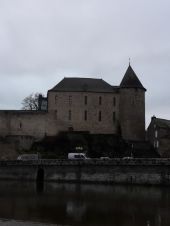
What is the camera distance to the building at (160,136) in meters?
74.1

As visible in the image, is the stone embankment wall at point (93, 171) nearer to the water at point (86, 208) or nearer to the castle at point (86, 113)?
the water at point (86, 208)

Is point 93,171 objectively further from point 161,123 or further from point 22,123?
point 161,123

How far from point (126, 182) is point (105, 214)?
24019 millimetres

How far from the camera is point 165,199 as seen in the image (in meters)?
38.6

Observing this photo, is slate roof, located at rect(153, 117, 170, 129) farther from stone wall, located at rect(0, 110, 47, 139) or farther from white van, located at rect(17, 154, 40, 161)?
white van, located at rect(17, 154, 40, 161)

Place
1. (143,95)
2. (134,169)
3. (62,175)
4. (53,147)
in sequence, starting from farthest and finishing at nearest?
(143,95) < (53,147) < (62,175) < (134,169)

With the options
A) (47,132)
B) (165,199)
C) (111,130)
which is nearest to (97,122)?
(111,130)

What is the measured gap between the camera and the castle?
247 ft

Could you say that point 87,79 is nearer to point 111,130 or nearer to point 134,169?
point 111,130

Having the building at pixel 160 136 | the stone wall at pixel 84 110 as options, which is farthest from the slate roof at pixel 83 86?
the building at pixel 160 136

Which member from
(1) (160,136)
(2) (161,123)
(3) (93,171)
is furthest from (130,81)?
(3) (93,171)

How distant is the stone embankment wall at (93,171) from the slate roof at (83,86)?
730 inches

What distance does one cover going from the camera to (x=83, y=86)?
7762 centimetres

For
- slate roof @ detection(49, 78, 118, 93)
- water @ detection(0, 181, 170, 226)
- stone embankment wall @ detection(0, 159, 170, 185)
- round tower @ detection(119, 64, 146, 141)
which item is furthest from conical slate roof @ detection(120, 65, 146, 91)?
water @ detection(0, 181, 170, 226)
